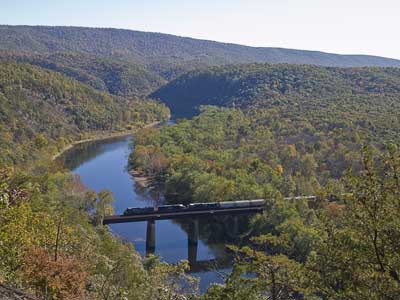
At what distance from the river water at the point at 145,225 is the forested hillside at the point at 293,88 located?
47.0 m

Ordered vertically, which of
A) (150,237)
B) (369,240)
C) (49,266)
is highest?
(369,240)

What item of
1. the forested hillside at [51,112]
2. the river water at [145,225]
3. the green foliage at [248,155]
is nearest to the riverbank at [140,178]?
the river water at [145,225]

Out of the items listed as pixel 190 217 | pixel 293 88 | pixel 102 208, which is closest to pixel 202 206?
pixel 190 217

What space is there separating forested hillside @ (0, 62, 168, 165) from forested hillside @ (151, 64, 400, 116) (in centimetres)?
2341

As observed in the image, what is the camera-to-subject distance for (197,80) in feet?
648

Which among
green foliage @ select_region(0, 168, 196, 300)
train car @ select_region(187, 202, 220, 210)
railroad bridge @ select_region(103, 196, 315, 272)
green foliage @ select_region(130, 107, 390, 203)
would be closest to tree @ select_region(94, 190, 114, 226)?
railroad bridge @ select_region(103, 196, 315, 272)

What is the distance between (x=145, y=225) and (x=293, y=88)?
9884cm

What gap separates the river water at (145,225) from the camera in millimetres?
45125

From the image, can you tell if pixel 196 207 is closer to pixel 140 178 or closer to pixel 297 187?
pixel 297 187

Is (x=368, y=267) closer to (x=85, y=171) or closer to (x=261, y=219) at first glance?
(x=261, y=219)

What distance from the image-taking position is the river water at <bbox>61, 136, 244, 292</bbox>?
45125 millimetres

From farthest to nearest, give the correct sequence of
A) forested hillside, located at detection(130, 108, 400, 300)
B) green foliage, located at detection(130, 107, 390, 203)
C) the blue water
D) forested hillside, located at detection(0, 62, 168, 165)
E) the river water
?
forested hillside, located at detection(0, 62, 168, 165), green foliage, located at detection(130, 107, 390, 203), the blue water, the river water, forested hillside, located at detection(130, 108, 400, 300)

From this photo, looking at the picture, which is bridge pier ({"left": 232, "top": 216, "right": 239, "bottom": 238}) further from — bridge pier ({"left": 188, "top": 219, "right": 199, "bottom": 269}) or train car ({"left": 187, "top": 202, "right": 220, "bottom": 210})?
bridge pier ({"left": 188, "top": 219, "right": 199, "bottom": 269})

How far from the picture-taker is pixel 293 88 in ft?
481
